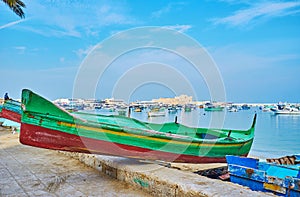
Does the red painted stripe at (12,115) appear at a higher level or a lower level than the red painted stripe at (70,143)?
higher

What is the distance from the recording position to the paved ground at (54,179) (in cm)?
326

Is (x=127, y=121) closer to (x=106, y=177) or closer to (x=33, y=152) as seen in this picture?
(x=106, y=177)

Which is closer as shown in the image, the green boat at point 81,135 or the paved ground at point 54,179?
the paved ground at point 54,179

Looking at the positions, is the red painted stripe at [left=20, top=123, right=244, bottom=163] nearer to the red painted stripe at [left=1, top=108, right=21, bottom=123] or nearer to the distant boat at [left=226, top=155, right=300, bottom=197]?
the distant boat at [left=226, top=155, right=300, bottom=197]

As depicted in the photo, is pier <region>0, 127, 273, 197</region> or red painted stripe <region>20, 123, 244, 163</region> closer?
pier <region>0, 127, 273, 197</region>

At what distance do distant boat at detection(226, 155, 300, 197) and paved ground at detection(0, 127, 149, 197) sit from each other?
2.49m

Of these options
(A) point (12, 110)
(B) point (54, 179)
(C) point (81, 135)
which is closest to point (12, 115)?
(A) point (12, 110)

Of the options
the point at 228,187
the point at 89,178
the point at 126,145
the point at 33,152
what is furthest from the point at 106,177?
the point at 33,152

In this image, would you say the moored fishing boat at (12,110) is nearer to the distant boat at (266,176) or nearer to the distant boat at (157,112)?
the distant boat at (266,176)

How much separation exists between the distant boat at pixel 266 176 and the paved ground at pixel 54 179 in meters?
2.49

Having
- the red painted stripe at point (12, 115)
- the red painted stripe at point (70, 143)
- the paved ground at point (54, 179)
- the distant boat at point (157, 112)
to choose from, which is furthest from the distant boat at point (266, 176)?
the distant boat at point (157, 112)

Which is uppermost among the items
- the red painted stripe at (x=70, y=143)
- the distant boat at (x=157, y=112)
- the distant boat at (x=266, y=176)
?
the distant boat at (x=157, y=112)

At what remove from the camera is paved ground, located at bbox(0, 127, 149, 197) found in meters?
3.26

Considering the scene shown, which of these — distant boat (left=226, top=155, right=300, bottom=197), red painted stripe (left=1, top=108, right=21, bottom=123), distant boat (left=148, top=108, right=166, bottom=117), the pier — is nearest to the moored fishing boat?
red painted stripe (left=1, top=108, right=21, bottom=123)
